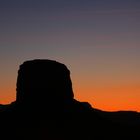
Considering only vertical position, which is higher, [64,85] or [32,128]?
[64,85]

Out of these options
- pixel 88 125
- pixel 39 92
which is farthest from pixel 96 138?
pixel 39 92

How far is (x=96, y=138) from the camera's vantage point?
75.0 metres

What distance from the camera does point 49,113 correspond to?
84938 mm

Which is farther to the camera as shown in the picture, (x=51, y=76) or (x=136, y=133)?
(x=51, y=76)

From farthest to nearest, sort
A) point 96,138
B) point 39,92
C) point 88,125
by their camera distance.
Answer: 1. point 39,92
2. point 88,125
3. point 96,138

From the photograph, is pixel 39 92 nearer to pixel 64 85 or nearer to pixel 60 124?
pixel 64 85

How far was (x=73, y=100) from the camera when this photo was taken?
9300 centimetres

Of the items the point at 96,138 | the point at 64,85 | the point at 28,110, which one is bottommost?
the point at 96,138

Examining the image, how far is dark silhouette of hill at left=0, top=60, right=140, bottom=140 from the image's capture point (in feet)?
245

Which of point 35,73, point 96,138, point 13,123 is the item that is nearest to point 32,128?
point 13,123

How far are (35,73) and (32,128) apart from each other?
17.8 m

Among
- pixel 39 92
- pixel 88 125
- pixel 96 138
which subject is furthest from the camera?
pixel 39 92

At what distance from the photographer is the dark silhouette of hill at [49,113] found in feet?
245

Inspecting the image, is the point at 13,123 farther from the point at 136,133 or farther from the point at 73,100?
the point at 136,133
